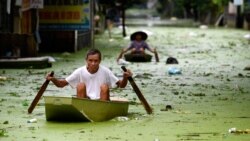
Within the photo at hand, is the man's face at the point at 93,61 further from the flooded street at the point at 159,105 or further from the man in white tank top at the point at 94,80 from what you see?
the flooded street at the point at 159,105

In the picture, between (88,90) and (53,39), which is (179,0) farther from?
(88,90)

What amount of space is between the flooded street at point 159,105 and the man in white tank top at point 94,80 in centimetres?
43

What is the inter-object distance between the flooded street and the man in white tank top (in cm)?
43

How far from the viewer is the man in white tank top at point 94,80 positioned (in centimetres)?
1045

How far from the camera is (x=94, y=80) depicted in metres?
10.5

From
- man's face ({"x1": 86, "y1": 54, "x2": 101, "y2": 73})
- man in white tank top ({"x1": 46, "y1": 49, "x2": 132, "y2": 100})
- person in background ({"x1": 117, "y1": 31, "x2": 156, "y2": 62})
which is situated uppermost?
man's face ({"x1": 86, "y1": 54, "x2": 101, "y2": 73})

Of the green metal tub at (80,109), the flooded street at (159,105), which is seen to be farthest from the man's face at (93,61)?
the flooded street at (159,105)

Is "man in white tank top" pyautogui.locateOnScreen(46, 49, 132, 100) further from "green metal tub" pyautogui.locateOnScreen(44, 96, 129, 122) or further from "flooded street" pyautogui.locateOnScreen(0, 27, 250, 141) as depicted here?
"flooded street" pyautogui.locateOnScreen(0, 27, 250, 141)

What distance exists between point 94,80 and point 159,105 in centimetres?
214

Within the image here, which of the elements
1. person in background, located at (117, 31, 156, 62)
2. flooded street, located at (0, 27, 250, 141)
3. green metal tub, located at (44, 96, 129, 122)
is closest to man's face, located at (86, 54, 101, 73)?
green metal tub, located at (44, 96, 129, 122)

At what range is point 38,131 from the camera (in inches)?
373

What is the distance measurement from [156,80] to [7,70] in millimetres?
3967

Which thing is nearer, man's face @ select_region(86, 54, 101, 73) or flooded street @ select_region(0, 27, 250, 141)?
flooded street @ select_region(0, 27, 250, 141)

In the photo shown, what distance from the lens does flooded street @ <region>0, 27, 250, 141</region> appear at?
363 inches
